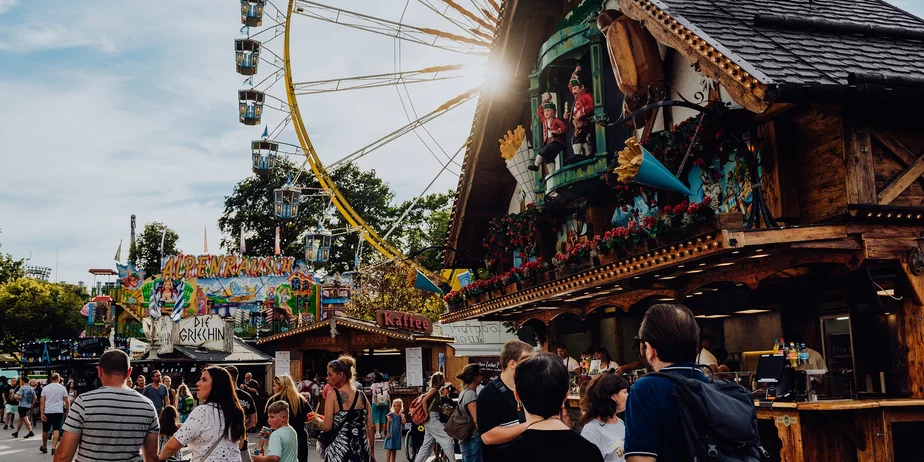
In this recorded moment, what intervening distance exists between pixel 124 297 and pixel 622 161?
50883 millimetres

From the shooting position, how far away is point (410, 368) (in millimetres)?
24125

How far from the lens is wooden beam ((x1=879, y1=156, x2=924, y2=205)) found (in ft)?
31.1

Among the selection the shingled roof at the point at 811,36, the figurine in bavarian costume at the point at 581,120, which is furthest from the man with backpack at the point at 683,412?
the figurine in bavarian costume at the point at 581,120

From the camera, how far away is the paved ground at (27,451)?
17.8 meters

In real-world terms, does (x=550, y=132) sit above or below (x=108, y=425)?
above

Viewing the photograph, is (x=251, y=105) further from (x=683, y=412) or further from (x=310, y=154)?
(x=683, y=412)

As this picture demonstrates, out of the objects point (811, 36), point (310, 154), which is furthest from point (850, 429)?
point (310, 154)

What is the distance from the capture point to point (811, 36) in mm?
10844

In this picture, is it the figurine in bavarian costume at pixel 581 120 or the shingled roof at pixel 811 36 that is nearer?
the shingled roof at pixel 811 36

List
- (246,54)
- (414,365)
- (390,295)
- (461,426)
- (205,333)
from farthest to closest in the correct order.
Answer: (390,295), (246,54), (205,333), (414,365), (461,426)

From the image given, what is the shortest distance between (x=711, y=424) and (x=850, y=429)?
640 centimetres

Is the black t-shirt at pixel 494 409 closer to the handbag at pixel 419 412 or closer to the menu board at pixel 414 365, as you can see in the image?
the handbag at pixel 419 412

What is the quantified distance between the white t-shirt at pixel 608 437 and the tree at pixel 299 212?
208ft

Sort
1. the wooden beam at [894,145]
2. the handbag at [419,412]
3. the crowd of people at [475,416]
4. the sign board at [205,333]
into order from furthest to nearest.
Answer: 1. the sign board at [205,333]
2. the handbag at [419,412]
3. the wooden beam at [894,145]
4. the crowd of people at [475,416]
